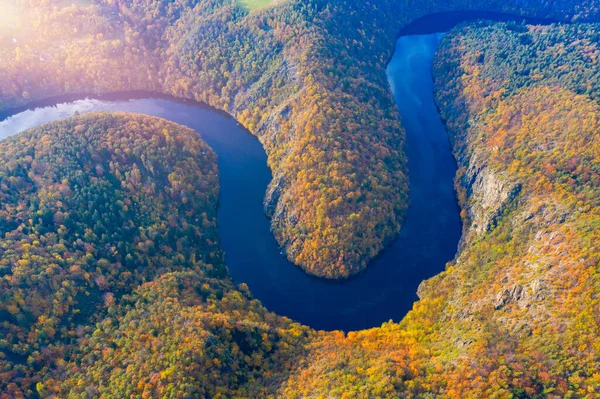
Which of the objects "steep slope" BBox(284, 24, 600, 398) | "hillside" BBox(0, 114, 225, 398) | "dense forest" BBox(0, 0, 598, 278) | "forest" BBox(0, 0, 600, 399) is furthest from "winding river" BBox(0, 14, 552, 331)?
"hillside" BBox(0, 114, 225, 398)

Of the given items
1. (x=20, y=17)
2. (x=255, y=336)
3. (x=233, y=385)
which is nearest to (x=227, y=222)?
(x=255, y=336)

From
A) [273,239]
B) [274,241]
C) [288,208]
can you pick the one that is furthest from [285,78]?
[274,241]

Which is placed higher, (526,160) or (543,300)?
(526,160)

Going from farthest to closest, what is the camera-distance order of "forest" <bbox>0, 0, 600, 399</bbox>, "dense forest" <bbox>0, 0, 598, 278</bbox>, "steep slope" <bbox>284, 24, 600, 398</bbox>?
"dense forest" <bbox>0, 0, 598, 278</bbox>
"forest" <bbox>0, 0, 600, 399</bbox>
"steep slope" <bbox>284, 24, 600, 398</bbox>

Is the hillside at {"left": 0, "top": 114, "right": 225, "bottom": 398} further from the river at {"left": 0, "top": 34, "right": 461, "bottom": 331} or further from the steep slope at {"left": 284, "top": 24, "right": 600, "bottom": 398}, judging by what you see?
the steep slope at {"left": 284, "top": 24, "right": 600, "bottom": 398}

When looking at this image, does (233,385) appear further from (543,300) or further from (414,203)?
(414,203)

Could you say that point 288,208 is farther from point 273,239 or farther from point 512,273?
point 512,273

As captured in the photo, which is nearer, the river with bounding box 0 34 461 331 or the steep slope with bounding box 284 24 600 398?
the steep slope with bounding box 284 24 600 398
